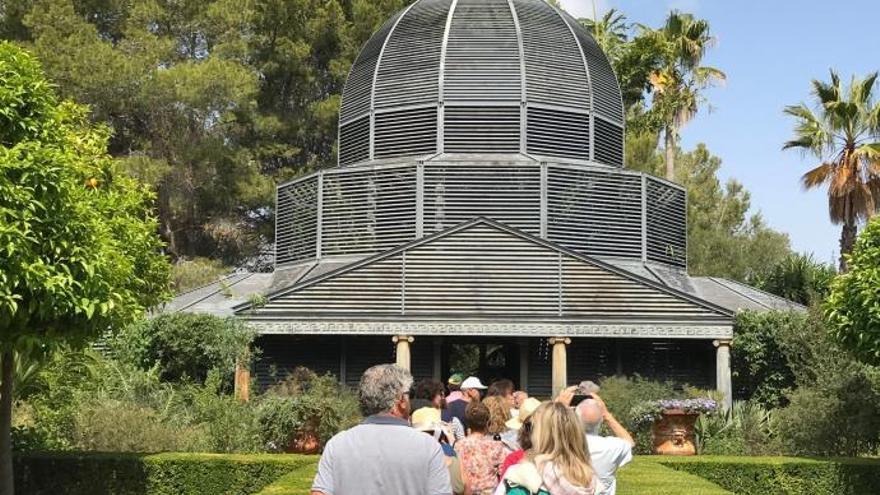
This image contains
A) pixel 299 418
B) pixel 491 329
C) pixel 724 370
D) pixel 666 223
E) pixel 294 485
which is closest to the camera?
pixel 294 485

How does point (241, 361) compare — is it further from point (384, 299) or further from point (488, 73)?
point (488, 73)

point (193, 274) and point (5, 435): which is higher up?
point (193, 274)

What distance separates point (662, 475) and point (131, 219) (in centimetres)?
818

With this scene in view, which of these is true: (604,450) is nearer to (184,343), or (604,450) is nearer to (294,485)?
(294,485)

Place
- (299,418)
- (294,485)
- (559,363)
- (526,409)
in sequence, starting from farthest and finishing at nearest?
(559,363) → (299,418) → (294,485) → (526,409)

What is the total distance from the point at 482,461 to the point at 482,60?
3025cm

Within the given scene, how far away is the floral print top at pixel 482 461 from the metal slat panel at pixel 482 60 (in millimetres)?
29302

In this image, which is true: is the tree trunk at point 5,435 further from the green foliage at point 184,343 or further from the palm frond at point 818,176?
the palm frond at point 818,176

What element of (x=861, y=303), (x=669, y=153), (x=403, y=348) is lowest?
(x=403, y=348)

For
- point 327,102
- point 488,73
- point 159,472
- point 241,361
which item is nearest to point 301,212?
point 488,73

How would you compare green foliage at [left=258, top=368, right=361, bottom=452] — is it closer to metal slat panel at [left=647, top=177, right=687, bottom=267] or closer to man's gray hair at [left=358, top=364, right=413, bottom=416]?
metal slat panel at [left=647, top=177, right=687, bottom=267]

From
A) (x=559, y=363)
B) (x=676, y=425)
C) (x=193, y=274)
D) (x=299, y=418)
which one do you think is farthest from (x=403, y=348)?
(x=193, y=274)

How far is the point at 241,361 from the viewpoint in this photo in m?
28.5

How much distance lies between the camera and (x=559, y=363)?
2916cm
